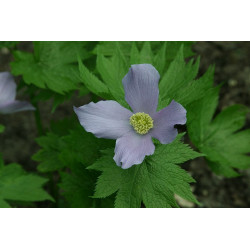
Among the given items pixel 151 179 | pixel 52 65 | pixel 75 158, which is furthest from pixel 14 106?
pixel 151 179

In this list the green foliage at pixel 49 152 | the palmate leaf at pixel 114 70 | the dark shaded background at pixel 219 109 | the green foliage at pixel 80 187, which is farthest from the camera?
the dark shaded background at pixel 219 109

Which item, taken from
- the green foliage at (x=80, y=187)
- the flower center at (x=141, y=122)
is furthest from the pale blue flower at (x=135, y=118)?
the green foliage at (x=80, y=187)

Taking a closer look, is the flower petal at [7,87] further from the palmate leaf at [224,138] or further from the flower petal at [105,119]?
the palmate leaf at [224,138]

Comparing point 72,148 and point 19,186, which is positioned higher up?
point 72,148

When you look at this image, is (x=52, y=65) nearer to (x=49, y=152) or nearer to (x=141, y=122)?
(x=49, y=152)

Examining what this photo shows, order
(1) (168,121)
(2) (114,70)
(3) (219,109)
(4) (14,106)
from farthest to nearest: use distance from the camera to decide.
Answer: (3) (219,109), (4) (14,106), (2) (114,70), (1) (168,121)

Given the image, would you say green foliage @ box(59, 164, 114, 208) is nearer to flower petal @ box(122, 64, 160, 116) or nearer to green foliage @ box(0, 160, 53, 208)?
green foliage @ box(0, 160, 53, 208)

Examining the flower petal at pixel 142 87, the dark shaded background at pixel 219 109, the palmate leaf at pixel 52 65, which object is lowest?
the dark shaded background at pixel 219 109
